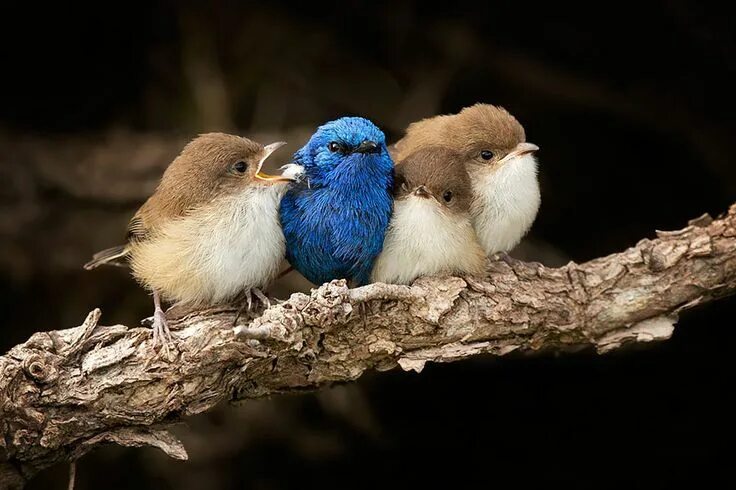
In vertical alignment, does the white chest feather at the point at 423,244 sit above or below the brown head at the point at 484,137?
below

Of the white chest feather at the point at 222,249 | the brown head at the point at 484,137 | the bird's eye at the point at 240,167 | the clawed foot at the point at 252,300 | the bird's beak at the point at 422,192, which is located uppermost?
the brown head at the point at 484,137

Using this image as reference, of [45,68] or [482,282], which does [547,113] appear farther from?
[45,68]

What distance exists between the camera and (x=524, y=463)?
6.47 m

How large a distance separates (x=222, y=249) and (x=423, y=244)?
0.74m

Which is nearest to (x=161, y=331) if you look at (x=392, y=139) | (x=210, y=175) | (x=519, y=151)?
(x=210, y=175)

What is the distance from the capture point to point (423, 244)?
405 cm

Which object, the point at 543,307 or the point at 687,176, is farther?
the point at 687,176

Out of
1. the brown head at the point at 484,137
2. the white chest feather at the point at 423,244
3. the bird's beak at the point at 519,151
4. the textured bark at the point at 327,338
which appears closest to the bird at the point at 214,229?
the textured bark at the point at 327,338

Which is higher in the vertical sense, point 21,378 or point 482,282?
point 482,282

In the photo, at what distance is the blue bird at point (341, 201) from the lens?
4031mm

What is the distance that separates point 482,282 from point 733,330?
2.68 metres

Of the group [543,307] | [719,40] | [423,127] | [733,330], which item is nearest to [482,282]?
[543,307]

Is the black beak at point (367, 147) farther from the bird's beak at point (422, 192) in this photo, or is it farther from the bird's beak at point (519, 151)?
the bird's beak at point (519, 151)

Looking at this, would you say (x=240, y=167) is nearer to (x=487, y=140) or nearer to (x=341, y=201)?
(x=341, y=201)
